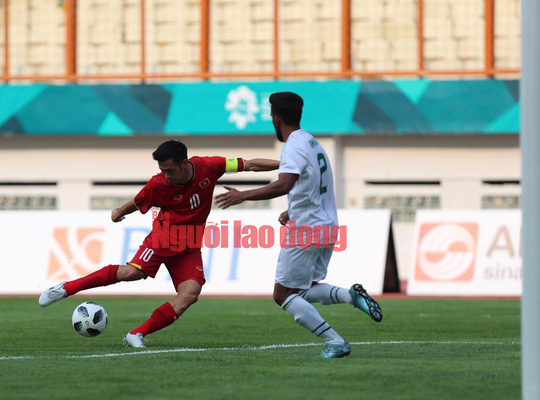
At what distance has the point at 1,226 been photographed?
57.7 ft

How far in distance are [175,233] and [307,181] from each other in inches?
70.7

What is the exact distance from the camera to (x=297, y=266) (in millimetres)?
7656

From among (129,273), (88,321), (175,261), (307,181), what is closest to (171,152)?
(175,261)

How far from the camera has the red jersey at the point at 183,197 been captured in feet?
29.3

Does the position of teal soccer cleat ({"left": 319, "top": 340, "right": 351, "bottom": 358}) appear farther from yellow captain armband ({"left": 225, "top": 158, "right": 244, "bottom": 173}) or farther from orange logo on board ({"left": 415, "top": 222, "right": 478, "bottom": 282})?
orange logo on board ({"left": 415, "top": 222, "right": 478, "bottom": 282})

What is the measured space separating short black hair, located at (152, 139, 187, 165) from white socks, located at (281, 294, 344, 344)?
166 cm

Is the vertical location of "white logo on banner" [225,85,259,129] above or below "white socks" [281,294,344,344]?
above

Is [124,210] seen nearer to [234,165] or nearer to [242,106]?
[234,165]

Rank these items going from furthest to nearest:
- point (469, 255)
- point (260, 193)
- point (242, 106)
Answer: point (242, 106) < point (469, 255) < point (260, 193)

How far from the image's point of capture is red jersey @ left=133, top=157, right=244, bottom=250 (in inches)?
352

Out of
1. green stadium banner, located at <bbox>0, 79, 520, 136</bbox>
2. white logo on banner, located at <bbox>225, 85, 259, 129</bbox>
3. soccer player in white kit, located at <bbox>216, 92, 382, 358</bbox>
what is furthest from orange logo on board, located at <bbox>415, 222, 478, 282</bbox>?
soccer player in white kit, located at <bbox>216, 92, 382, 358</bbox>

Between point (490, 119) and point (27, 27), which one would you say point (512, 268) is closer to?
point (490, 119)

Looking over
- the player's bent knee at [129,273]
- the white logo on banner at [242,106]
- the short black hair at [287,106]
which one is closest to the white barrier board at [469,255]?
the white logo on banner at [242,106]

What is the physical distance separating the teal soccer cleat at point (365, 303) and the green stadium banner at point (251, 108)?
1618cm
